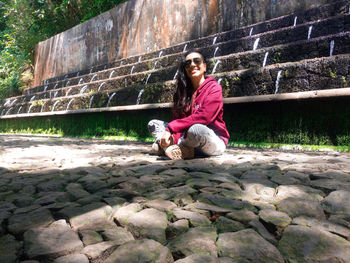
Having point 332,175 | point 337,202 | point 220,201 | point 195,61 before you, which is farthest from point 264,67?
point 220,201

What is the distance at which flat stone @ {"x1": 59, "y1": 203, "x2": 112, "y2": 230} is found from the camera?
3.47 ft

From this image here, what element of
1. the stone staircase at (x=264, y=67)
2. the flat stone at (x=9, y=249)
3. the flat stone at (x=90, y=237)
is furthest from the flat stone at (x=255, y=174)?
the stone staircase at (x=264, y=67)

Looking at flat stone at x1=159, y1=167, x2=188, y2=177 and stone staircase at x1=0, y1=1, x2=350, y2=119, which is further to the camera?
stone staircase at x1=0, y1=1, x2=350, y2=119

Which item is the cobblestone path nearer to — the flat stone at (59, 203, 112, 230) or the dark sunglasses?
the flat stone at (59, 203, 112, 230)

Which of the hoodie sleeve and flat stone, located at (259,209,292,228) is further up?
the hoodie sleeve

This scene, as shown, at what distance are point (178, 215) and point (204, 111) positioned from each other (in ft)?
4.61

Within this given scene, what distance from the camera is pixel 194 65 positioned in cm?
258

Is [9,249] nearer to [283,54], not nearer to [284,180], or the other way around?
[284,180]

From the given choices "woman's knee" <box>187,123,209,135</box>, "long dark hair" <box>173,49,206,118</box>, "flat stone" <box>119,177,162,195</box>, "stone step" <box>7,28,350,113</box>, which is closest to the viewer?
"flat stone" <box>119,177,162,195</box>

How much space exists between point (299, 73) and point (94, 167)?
2.62 m

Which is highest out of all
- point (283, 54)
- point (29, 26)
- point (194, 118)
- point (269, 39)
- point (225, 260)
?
point (29, 26)

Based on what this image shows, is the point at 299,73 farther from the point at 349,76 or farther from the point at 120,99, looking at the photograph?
the point at 120,99

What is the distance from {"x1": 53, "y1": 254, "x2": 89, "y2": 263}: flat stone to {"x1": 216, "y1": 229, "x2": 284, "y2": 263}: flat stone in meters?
0.42

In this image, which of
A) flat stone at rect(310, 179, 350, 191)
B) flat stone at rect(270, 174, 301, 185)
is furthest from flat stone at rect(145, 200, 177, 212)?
flat stone at rect(310, 179, 350, 191)
